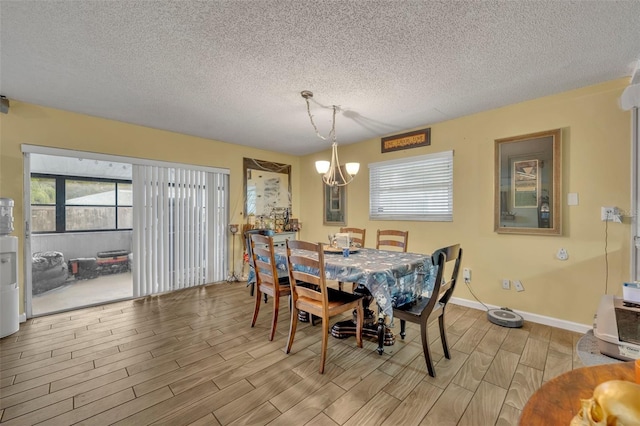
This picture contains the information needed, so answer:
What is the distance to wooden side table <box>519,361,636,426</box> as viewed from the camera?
49 centimetres

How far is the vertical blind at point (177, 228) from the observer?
11.8 feet

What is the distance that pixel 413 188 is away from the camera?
3791 mm

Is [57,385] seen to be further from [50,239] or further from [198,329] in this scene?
[50,239]

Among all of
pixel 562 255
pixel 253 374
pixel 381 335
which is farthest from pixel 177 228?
pixel 562 255

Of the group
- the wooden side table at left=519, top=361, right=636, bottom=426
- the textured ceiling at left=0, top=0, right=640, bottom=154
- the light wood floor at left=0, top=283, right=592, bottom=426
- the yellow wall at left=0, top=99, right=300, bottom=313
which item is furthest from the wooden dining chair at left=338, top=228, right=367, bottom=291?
the wooden side table at left=519, top=361, right=636, bottom=426

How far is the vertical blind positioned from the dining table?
2187mm

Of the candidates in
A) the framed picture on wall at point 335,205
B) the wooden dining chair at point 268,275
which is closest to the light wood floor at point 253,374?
the wooden dining chair at point 268,275

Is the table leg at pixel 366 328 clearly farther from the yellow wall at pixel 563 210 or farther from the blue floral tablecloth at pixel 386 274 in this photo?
the yellow wall at pixel 563 210

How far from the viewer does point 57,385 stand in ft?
5.88

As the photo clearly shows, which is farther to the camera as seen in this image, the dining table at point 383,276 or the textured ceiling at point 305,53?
the dining table at point 383,276

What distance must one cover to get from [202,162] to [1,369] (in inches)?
120

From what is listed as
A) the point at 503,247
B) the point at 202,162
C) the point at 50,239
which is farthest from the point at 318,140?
the point at 50,239

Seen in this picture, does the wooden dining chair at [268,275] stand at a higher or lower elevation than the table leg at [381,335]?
higher

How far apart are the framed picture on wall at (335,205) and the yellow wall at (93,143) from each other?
1.58m
